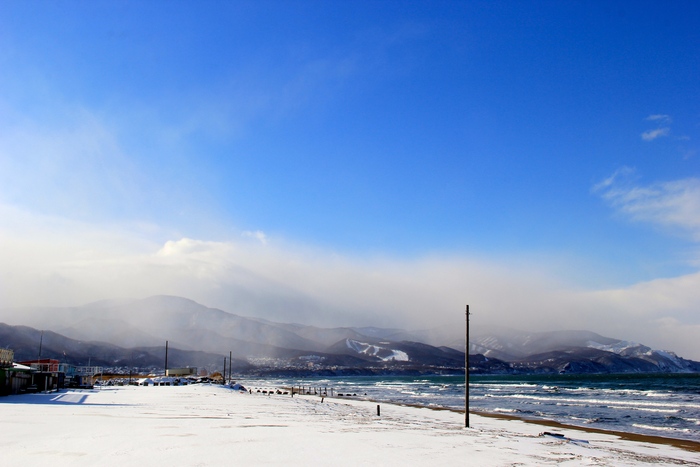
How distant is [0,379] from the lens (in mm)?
42750

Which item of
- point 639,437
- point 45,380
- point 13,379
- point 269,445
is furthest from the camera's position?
point 45,380

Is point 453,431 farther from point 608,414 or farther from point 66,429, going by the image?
point 608,414

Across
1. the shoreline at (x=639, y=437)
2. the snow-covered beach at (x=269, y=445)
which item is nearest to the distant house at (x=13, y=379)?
the snow-covered beach at (x=269, y=445)

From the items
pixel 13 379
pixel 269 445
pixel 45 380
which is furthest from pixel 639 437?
pixel 45 380

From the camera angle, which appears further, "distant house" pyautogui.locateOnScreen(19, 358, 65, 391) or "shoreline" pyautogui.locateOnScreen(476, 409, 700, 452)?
"distant house" pyautogui.locateOnScreen(19, 358, 65, 391)

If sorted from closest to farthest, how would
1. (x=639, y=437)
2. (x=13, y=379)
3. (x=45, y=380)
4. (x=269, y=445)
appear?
(x=269, y=445) → (x=639, y=437) → (x=13, y=379) → (x=45, y=380)

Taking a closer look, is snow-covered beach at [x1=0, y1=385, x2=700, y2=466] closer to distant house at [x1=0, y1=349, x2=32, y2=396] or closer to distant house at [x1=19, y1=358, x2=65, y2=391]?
distant house at [x1=0, y1=349, x2=32, y2=396]

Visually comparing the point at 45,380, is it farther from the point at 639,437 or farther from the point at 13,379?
the point at 639,437

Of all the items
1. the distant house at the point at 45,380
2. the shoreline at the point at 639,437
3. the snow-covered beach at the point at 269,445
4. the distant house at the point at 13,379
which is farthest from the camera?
the distant house at the point at 45,380

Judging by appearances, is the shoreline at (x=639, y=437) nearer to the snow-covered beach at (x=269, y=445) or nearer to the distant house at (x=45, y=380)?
the snow-covered beach at (x=269, y=445)

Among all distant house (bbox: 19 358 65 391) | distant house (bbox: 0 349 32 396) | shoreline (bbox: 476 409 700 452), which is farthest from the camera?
distant house (bbox: 19 358 65 391)

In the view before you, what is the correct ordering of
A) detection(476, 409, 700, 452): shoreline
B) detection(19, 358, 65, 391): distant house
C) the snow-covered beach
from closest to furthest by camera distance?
the snow-covered beach < detection(476, 409, 700, 452): shoreline < detection(19, 358, 65, 391): distant house

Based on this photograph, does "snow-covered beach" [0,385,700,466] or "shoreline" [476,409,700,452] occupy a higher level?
"snow-covered beach" [0,385,700,466]

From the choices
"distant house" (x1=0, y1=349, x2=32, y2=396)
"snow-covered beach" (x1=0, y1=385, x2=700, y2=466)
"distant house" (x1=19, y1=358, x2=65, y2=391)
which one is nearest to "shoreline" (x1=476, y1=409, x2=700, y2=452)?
"snow-covered beach" (x1=0, y1=385, x2=700, y2=466)
